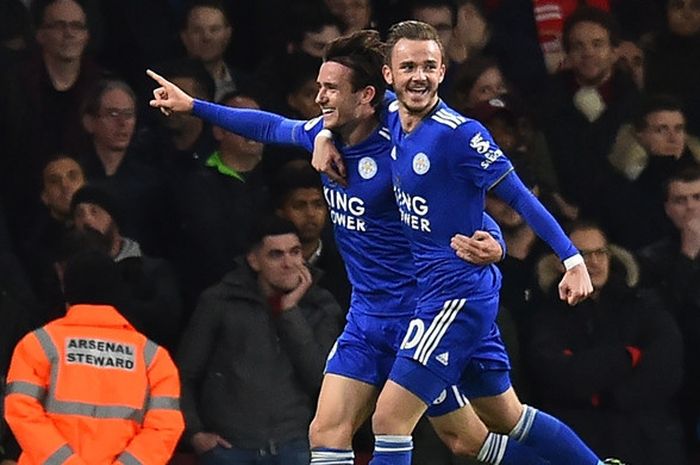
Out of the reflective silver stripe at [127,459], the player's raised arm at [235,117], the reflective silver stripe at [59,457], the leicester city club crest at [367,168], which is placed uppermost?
the player's raised arm at [235,117]

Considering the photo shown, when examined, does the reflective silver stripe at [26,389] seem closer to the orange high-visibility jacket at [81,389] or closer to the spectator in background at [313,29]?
the orange high-visibility jacket at [81,389]

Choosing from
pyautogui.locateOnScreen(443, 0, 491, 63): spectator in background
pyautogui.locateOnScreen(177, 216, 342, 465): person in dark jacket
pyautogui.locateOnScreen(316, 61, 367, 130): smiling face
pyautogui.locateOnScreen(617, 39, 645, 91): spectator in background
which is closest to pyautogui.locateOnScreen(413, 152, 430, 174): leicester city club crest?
pyautogui.locateOnScreen(316, 61, 367, 130): smiling face

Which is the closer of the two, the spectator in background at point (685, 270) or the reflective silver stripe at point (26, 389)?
the reflective silver stripe at point (26, 389)

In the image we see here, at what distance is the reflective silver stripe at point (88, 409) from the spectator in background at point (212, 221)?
1412 mm

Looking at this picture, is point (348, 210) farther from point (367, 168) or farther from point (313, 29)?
point (313, 29)

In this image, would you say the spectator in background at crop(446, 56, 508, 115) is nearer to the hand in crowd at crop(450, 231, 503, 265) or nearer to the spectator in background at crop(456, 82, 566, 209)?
the spectator in background at crop(456, 82, 566, 209)

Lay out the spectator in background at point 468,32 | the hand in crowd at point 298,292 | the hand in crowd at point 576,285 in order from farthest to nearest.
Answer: the spectator in background at point 468,32 < the hand in crowd at point 298,292 < the hand in crowd at point 576,285

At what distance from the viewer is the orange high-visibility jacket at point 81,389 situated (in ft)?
31.5

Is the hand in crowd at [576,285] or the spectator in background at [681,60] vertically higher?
the spectator in background at [681,60]

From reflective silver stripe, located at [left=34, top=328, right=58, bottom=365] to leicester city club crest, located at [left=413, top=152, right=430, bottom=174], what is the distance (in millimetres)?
1812

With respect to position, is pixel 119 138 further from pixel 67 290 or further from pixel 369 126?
pixel 369 126

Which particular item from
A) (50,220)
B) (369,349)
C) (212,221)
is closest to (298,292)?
(212,221)

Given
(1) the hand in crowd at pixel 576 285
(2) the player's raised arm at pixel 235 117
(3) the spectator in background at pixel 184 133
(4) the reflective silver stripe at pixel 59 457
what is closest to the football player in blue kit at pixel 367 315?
(2) the player's raised arm at pixel 235 117

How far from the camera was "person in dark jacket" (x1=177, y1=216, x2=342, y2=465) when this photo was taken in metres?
10.5
